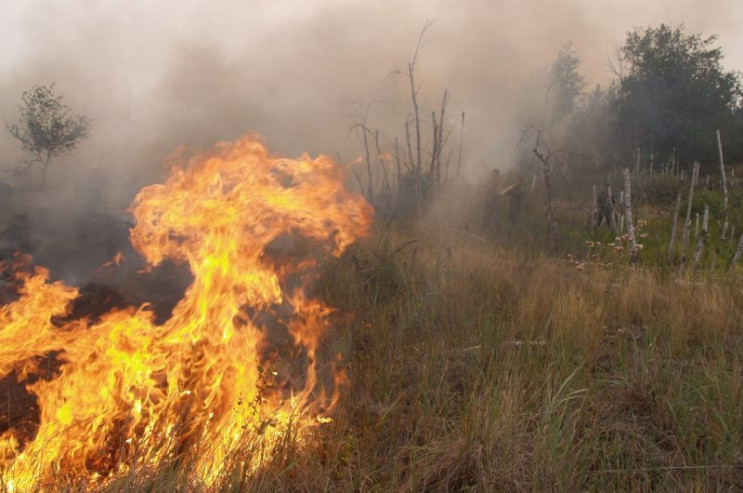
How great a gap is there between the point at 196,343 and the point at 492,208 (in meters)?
10.0

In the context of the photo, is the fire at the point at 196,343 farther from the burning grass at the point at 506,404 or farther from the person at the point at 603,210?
the person at the point at 603,210

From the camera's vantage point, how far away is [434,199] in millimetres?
10750

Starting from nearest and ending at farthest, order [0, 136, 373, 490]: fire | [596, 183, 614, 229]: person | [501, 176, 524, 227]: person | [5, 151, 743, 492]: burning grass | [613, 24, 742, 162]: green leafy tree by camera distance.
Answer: [5, 151, 743, 492]: burning grass < [0, 136, 373, 490]: fire < [596, 183, 614, 229]: person < [501, 176, 524, 227]: person < [613, 24, 742, 162]: green leafy tree

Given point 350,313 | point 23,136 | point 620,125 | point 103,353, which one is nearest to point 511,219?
point 350,313

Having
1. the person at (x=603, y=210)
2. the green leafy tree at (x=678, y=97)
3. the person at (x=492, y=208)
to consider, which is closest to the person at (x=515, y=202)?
the person at (x=492, y=208)

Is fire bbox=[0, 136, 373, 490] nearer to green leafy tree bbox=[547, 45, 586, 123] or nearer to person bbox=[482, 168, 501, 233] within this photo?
person bbox=[482, 168, 501, 233]

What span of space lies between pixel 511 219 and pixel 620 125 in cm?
1487

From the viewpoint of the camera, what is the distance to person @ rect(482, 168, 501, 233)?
10536 mm

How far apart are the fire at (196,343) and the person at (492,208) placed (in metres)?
6.75

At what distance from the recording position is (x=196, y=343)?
330 cm

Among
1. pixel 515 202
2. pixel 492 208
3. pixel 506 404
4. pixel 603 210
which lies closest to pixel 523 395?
pixel 506 404

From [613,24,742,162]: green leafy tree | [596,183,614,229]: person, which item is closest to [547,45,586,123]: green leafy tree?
[613,24,742,162]: green leafy tree

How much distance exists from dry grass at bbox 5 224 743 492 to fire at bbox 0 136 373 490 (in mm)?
284

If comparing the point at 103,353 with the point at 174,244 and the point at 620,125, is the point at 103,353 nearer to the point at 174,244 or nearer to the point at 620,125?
the point at 174,244
